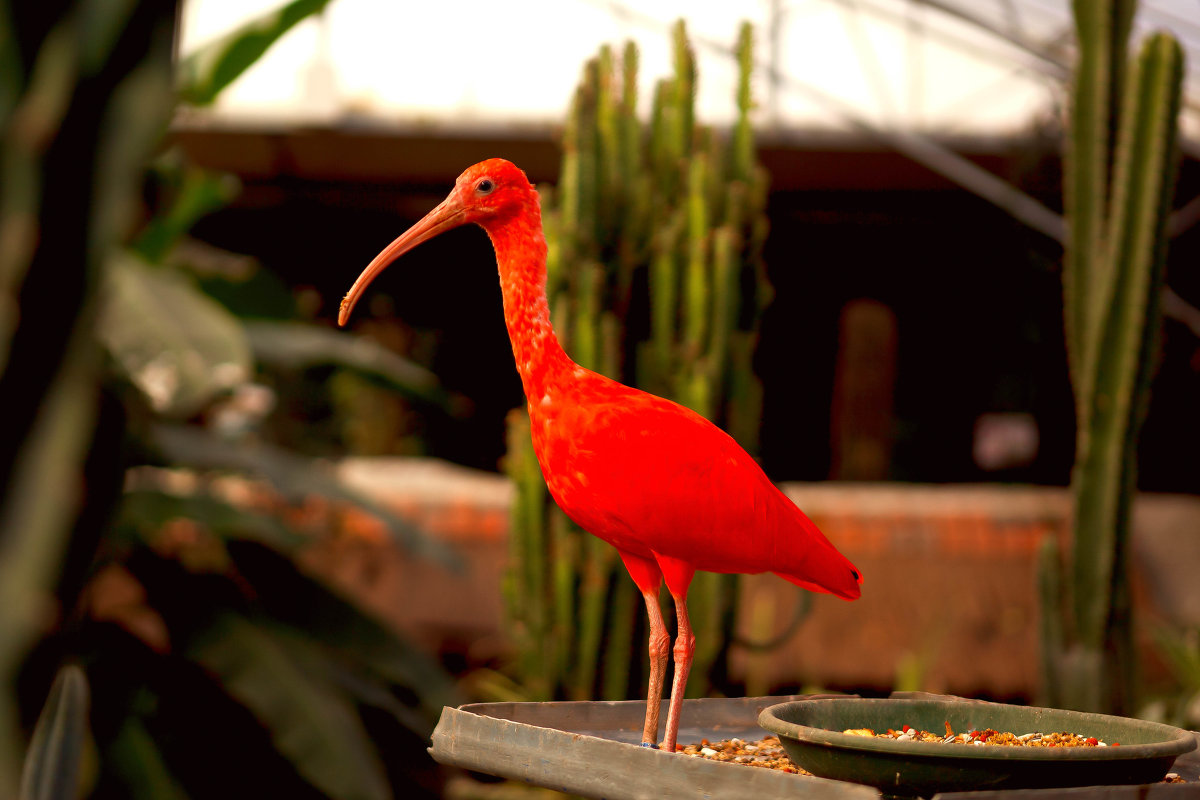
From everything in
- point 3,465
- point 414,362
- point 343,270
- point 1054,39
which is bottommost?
point 3,465

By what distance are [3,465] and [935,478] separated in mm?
7896

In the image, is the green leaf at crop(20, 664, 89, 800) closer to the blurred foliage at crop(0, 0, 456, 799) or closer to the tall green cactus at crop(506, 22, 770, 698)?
the blurred foliage at crop(0, 0, 456, 799)

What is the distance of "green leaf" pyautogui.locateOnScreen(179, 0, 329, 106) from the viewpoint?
3.99 m

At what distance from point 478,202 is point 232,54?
327cm

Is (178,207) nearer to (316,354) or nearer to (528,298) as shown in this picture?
(316,354)

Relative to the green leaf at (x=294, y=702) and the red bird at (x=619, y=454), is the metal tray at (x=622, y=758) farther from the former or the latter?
the green leaf at (x=294, y=702)

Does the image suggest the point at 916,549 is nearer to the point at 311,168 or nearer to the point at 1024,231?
the point at 1024,231

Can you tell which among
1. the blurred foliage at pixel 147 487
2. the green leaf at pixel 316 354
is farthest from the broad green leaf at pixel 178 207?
the green leaf at pixel 316 354

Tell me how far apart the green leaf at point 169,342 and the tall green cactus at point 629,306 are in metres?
0.84

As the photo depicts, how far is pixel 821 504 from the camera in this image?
539cm

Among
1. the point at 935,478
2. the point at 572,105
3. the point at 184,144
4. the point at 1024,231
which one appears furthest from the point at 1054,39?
the point at 184,144

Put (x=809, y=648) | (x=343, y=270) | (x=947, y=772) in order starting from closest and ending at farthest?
(x=947, y=772), (x=809, y=648), (x=343, y=270)

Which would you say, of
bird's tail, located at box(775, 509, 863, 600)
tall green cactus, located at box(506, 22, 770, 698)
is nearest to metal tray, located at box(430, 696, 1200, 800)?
bird's tail, located at box(775, 509, 863, 600)

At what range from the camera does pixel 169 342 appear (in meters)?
3.17
